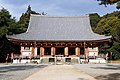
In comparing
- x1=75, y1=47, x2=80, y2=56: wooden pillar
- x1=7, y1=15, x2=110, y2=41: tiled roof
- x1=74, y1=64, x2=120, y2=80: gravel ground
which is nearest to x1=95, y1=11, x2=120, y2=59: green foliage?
x1=7, y1=15, x2=110, y2=41: tiled roof

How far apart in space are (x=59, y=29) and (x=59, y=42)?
4.43 meters

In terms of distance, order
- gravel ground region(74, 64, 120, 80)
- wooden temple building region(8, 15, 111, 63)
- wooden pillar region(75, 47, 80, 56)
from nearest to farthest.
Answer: gravel ground region(74, 64, 120, 80)
wooden temple building region(8, 15, 111, 63)
wooden pillar region(75, 47, 80, 56)

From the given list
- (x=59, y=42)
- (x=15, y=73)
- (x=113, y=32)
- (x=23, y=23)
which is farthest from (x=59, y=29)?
(x=15, y=73)

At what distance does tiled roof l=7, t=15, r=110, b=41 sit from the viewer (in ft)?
146

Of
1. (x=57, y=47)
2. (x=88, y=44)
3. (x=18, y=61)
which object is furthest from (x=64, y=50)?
(x=18, y=61)

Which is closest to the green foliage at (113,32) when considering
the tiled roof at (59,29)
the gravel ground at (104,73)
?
the tiled roof at (59,29)

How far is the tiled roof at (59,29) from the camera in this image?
44463 mm

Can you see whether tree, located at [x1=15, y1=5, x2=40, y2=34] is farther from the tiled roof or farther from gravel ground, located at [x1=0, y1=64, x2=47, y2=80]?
gravel ground, located at [x1=0, y1=64, x2=47, y2=80]

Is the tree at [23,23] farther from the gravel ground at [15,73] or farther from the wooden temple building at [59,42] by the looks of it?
the gravel ground at [15,73]

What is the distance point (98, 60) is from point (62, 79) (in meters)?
31.2

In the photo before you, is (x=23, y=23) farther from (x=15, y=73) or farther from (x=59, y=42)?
(x=15, y=73)

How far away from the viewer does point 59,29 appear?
48.0 metres

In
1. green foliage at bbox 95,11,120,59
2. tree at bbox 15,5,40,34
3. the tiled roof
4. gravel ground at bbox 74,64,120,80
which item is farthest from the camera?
tree at bbox 15,5,40,34

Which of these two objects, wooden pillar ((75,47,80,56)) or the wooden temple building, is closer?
the wooden temple building
